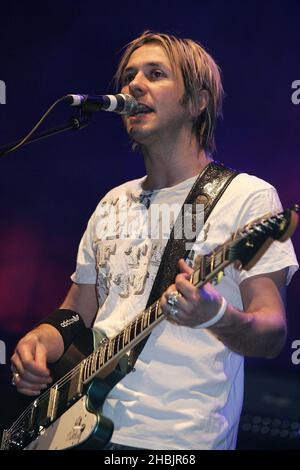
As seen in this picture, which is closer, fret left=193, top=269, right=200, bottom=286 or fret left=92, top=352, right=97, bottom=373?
fret left=193, top=269, right=200, bottom=286

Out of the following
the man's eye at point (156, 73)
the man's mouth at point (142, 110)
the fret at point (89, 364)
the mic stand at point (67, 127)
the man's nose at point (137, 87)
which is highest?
the man's eye at point (156, 73)

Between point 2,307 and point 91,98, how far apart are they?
1860 millimetres

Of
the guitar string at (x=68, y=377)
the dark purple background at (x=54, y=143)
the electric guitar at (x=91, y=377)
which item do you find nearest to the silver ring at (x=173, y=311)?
the electric guitar at (x=91, y=377)

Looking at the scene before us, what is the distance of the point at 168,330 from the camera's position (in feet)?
7.36

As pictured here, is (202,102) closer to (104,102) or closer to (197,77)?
(197,77)

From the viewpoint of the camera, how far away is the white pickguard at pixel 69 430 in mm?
2119

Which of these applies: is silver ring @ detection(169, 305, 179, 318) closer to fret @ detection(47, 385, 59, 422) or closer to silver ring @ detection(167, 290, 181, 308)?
silver ring @ detection(167, 290, 181, 308)

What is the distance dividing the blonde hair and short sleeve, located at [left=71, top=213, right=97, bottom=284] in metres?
0.61

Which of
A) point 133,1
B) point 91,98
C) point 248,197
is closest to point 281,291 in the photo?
point 248,197

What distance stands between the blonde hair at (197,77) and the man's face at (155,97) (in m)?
0.04

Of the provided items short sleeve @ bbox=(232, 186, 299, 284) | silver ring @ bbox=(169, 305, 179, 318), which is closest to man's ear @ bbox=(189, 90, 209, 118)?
short sleeve @ bbox=(232, 186, 299, 284)

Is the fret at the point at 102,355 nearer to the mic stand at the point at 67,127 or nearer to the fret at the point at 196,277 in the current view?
the fret at the point at 196,277

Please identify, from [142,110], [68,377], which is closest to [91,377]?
[68,377]

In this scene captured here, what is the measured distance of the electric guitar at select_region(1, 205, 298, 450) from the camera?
73.2 inches
